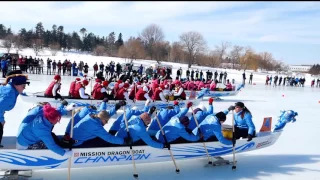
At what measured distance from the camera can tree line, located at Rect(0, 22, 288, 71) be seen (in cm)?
5788

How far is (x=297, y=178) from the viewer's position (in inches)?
232

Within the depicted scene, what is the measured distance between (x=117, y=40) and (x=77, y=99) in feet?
248

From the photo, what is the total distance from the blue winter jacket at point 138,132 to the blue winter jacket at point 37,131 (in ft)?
4.07

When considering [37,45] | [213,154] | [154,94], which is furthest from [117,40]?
[213,154]

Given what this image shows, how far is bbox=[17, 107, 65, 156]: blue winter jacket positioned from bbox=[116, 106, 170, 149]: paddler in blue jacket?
1.28 m

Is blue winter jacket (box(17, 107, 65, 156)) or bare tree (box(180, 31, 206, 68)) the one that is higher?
bare tree (box(180, 31, 206, 68))

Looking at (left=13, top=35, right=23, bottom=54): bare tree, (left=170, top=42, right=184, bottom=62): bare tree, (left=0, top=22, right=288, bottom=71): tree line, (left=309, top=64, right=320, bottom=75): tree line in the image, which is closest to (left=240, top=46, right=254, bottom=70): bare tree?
(left=0, top=22, right=288, bottom=71): tree line

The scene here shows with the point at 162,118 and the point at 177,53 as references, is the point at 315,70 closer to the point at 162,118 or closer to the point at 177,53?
the point at 177,53

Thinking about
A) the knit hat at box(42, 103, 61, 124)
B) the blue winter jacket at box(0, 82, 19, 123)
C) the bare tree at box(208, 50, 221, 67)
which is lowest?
the knit hat at box(42, 103, 61, 124)

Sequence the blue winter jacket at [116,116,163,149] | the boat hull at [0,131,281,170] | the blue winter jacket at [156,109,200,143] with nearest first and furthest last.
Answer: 1. the boat hull at [0,131,281,170]
2. the blue winter jacket at [116,116,163,149]
3. the blue winter jacket at [156,109,200,143]

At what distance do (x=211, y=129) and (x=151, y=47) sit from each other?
5572 centimetres

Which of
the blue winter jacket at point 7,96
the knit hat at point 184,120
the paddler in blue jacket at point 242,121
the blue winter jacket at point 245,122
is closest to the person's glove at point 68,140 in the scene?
the blue winter jacket at point 7,96

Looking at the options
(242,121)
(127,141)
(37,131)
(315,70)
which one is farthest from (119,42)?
(37,131)

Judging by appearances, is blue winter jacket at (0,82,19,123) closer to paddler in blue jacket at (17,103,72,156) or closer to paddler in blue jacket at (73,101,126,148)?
paddler in blue jacket at (17,103,72,156)
